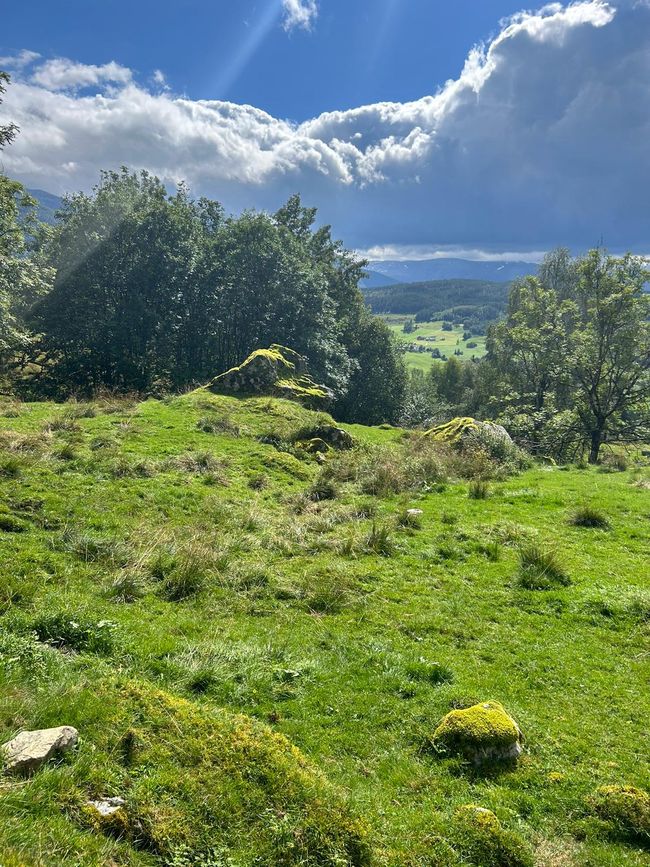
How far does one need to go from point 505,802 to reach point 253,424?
18772mm

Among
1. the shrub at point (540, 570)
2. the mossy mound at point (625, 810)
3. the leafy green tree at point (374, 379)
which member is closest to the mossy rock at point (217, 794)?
the mossy mound at point (625, 810)

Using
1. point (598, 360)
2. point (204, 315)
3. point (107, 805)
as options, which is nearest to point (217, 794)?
point (107, 805)

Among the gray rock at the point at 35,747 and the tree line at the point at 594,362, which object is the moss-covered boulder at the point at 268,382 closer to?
the tree line at the point at 594,362

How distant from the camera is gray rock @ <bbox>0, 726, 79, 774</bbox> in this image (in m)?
3.94

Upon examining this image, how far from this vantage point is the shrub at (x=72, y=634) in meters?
6.43

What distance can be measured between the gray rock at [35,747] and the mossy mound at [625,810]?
17.3 ft

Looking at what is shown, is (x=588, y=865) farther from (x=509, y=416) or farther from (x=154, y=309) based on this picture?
(x=154, y=309)

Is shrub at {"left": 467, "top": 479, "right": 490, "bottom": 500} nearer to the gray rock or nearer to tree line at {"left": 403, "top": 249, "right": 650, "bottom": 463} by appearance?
the gray rock

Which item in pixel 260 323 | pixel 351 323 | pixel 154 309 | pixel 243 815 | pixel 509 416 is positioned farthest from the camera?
pixel 351 323

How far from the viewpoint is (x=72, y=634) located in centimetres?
655

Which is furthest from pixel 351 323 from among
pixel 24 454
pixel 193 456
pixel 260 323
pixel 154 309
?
pixel 24 454

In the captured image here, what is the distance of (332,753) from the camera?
5.48m

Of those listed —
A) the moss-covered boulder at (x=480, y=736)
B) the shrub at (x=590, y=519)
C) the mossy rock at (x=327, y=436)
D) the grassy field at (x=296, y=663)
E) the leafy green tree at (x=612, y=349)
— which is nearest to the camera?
the grassy field at (x=296, y=663)

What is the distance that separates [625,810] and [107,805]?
496cm
